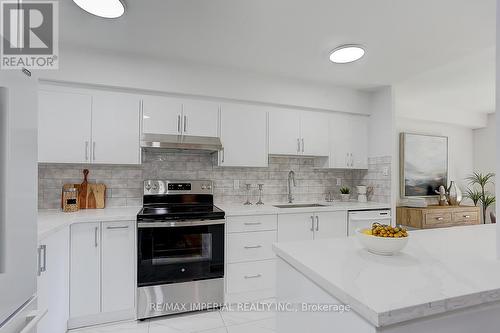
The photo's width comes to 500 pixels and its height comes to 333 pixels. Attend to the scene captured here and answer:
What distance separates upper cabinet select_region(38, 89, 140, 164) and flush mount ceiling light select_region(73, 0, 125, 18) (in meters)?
0.85

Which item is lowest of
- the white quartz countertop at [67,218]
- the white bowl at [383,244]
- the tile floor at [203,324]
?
the tile floor at [203,324]

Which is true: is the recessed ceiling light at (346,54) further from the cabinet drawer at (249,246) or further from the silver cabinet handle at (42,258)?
the silver cabinet handle at (42,258)

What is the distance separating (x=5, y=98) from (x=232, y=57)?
6.65ft

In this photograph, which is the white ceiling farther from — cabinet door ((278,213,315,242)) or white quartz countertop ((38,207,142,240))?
cabinet door ((278,213,315,242))

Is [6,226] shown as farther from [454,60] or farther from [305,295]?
[454,60]

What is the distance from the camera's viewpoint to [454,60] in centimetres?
263

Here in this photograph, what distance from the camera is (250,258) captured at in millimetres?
2590

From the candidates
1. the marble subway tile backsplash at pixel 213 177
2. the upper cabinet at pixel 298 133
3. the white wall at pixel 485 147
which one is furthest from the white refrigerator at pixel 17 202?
the white wall at pixel 485 147

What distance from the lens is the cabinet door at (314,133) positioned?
10.6 feet

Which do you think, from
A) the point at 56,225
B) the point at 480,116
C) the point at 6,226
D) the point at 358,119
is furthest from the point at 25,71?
the point at 480,116

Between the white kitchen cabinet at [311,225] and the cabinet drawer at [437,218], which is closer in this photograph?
the white kitchen cabinet at [311,225]

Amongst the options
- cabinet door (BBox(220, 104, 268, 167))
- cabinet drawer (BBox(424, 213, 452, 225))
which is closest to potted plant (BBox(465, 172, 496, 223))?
cabinet drawer (BBox(424, 213, 452, 225))

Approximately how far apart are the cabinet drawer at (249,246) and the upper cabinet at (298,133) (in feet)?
3.33

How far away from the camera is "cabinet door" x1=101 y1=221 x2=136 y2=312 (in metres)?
2.16
